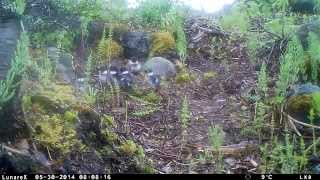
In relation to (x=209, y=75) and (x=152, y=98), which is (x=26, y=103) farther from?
(x=209, y=75)

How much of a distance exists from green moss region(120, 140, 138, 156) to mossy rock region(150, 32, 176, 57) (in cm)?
278

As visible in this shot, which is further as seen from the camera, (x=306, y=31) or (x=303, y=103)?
(x=306, y=31)

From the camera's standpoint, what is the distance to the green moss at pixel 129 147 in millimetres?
3910

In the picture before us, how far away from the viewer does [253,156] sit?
415 cm

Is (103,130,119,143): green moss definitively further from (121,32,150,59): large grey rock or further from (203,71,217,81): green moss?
(121,32,150,59): large grey rock

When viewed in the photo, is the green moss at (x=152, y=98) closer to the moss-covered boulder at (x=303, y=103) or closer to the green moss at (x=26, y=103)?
the moss-covered boulder at (x=303, y=103)

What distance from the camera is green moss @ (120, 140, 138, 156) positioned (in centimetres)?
391

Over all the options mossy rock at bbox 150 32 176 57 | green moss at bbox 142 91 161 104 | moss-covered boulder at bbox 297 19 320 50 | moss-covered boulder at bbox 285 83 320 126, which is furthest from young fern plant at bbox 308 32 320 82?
mossy rock at bbox 150 32 176 57

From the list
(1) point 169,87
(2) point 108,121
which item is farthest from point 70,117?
(1) point 169,87

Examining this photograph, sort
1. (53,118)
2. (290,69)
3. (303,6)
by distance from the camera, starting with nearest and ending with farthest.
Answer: (53,118) < (290,69) < (303,6)

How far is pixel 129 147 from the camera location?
13.1 ft

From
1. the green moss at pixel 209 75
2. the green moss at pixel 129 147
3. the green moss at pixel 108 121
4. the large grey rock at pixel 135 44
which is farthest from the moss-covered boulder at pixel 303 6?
the green moss at pixel 129 147

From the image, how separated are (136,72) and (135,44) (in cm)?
73

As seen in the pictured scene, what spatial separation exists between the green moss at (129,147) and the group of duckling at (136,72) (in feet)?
4.94
